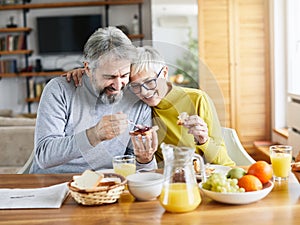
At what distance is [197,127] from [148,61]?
314 mm

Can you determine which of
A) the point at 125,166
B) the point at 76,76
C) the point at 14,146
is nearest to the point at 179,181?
the point at 125,166

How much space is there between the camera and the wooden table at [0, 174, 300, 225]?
132cm

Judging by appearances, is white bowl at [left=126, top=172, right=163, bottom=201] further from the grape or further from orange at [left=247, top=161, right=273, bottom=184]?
orange at [left=247, top=161, right=273, bottom=184]

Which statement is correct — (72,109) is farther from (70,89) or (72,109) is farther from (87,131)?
(87,131)

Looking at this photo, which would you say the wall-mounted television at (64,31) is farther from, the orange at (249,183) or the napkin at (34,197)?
the orange at (249,183)

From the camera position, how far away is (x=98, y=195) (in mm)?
1441

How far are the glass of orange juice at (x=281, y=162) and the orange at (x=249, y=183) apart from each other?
259 millimetres

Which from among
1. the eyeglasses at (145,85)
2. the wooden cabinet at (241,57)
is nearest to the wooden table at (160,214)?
the eyeglasses at (145,85)

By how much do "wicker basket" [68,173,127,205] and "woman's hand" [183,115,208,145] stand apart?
0.43 meters

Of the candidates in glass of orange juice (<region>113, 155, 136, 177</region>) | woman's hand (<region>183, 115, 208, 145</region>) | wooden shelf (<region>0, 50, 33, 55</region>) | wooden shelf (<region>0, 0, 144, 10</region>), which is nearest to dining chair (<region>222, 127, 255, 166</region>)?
woman's hand (<region>183, 115, 208, 145</region>)

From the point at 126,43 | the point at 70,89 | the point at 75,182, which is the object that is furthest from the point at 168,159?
the point at 70,89

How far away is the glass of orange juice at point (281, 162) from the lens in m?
1.68

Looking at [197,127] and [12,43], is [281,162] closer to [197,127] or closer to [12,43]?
[197,127]

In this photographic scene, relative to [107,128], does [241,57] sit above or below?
above
